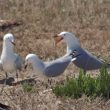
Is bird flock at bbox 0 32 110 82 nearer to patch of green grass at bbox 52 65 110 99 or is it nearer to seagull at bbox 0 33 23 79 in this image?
seagull at bbox 0 33 23 79

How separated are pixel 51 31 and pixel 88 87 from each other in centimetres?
635

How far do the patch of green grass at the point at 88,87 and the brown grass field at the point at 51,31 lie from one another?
0.44ft

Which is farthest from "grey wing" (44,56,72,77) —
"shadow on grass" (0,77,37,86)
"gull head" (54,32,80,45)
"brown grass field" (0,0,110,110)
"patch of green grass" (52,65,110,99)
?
"patch of green grass" (52,65,110,99)

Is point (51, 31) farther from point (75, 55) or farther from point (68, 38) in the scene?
point (75, 55)

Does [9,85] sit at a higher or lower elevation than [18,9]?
lower

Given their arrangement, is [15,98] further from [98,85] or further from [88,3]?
[88,3]

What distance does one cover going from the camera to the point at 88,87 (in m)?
8.00

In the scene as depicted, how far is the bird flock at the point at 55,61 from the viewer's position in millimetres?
9492

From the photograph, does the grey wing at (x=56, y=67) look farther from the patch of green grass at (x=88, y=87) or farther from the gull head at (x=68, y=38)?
the patch of green grass at (x=88, y=87)

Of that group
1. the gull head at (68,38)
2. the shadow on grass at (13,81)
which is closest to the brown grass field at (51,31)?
the shadow on grass at (13,81)

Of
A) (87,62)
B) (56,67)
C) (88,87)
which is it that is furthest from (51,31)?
(88,87)

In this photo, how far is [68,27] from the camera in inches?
569

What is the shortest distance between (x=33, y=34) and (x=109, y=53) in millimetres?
2834

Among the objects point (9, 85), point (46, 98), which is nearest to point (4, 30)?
point (9, 85)
